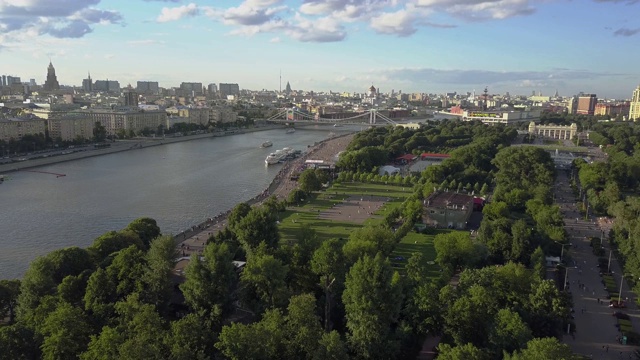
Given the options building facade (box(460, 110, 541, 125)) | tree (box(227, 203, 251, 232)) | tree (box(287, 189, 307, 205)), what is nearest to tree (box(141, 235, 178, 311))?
tree (box(227, 203, 251, 232))

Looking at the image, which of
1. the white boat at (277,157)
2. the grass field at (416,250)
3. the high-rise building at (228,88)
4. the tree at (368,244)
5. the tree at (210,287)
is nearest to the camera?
the tree at (210,287)

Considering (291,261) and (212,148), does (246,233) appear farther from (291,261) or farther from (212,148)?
(212,148)

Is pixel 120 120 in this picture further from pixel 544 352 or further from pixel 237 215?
pixel 544 352

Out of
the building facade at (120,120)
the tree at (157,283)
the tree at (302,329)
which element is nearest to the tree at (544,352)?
the tree at (302,329)

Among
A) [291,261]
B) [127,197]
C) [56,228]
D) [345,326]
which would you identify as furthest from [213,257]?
[127,197]

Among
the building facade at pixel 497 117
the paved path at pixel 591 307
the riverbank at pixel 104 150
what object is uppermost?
the building facade at pixel 497 117

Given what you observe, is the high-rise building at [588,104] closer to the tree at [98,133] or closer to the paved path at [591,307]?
the tree at [98,133]
